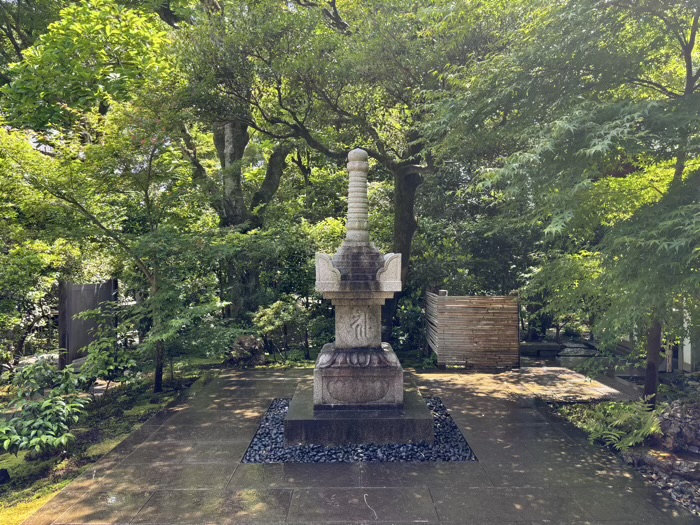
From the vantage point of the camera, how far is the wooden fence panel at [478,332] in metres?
10.2

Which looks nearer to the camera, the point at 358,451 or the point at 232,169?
the point at 358,451

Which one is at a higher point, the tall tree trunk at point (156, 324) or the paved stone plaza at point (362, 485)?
the tall tree trunk at point (156, 324)

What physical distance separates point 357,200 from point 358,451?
10.5ft

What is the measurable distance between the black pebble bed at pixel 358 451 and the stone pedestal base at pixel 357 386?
553mm

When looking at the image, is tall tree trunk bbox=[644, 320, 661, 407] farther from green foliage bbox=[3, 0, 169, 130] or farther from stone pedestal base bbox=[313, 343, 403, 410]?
green foliage bbox=[3, 0, 169, 130]

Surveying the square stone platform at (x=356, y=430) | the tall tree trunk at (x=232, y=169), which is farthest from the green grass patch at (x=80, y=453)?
the tall tree trunk at (x=232, y=169)

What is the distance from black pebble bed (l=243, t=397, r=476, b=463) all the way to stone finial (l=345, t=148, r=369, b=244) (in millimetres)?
2638

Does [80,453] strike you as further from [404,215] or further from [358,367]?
[404,215]

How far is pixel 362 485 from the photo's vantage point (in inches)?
191

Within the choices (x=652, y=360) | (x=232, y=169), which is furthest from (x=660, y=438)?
(x=232, y=169)

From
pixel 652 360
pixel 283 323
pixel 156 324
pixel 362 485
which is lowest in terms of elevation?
pixel 362 485

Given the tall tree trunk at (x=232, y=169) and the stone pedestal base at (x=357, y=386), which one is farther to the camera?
the tall tree trunk at (x=232, y=169)

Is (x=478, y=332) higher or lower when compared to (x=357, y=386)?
higher

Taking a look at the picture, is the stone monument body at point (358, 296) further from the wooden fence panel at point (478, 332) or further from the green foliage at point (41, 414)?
the wooden fence panel at point (478, 332)
